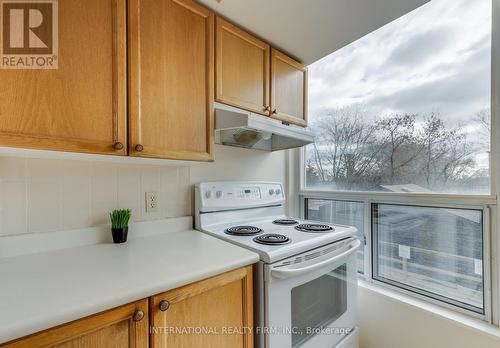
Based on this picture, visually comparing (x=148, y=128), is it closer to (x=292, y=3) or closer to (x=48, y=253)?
(x=48, y=253)

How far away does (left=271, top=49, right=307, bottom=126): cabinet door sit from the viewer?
1.56 meters

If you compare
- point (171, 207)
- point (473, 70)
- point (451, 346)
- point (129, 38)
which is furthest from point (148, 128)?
point (451, 346)

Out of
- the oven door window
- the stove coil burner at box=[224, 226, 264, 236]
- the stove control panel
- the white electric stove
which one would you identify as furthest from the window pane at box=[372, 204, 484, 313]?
the stove coil burner at box=[224, 226, 264, 236]

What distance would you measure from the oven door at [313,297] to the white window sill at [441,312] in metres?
0.26

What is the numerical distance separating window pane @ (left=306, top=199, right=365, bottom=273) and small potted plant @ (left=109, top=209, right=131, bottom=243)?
1469 mm

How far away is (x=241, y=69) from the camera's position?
54.2 inches

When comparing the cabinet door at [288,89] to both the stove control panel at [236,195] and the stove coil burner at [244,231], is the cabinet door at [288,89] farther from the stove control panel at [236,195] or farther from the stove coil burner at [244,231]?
the stove coil burner at [244,231]

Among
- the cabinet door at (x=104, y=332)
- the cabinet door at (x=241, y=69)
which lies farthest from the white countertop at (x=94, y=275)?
the cabinet door at (x=241, y=69)

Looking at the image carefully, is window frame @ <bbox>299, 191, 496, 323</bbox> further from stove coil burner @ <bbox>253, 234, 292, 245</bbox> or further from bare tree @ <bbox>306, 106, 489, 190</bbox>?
stove coil burner @ <bbox>253, 234, 292, 245</bbox>

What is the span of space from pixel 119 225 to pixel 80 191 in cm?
25

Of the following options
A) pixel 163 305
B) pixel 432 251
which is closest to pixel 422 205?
pixel 432 251

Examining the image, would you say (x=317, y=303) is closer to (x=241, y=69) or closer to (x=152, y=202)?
(x=152, y=202)

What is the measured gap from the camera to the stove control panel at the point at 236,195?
1.45 meters

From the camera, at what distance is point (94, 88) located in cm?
89
